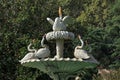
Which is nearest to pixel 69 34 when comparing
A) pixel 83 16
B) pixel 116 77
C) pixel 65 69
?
pixel 65 69

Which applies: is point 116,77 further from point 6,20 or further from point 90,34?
point 90,34

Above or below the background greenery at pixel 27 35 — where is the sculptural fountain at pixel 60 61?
above

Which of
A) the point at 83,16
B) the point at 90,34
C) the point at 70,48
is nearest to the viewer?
the point at 70,48

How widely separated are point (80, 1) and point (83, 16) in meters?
3.65

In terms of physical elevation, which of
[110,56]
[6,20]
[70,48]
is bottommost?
[110,56]

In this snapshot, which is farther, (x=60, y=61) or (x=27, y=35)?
(x=27, y=35)

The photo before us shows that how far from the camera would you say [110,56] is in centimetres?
3069

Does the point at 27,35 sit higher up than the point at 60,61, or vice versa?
the point at 60,61

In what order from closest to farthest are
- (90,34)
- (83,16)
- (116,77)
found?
(116,77), (90,34), (83,16)

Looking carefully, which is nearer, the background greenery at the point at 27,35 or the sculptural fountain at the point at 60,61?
the sculptural fountain at the point at 60,61

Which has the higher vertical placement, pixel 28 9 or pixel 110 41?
pixel 28 9

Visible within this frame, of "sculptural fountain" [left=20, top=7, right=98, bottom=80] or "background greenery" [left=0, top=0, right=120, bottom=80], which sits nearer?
"sculptural fountain" [left=20, top=7, right=98, bottom=80]

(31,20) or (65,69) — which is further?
(31,20)

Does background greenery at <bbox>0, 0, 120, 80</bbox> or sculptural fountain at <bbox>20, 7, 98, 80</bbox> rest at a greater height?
sculptural fountain at <bbox>20, 7, 98, 80</bbox>
